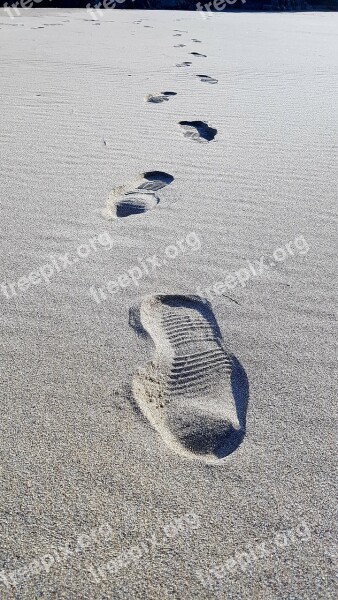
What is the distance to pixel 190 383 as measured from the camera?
1.53 meters

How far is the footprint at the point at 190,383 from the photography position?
53.5 inches

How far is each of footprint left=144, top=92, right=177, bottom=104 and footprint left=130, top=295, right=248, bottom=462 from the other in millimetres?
3067

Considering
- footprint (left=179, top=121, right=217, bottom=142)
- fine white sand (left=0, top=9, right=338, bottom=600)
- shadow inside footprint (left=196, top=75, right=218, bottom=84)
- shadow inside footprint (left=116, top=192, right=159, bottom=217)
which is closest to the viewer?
fine white sand (left=0, top=9, right=338, bottom=600)

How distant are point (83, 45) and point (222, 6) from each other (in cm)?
981

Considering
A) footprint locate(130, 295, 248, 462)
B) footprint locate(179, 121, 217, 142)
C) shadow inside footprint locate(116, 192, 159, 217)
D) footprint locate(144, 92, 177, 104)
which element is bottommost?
footprint locate(130, 295, 248, 462)

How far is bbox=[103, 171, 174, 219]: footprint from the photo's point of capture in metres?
2.54

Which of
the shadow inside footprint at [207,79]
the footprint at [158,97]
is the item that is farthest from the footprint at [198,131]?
the shadow inside footprint at [207,79]

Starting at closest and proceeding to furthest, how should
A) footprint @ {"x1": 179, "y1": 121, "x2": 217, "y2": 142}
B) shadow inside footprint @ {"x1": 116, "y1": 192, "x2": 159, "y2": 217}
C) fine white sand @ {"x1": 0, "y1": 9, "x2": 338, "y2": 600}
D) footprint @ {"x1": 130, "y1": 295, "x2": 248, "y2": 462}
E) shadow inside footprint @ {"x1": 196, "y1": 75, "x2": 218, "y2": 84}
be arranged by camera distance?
fine white sand @ {"x1": 0, "y1": 9, "x2": 338, "y2": 600} < footprint @ {"x1": 130, "y1": 295, "x2": 248, "y2": 462} < shadow inside footprint @ {"x1": 116, "y1": 192, "x2": 159, "y2": 217} < footprint @ {"x1": 179, "y1": 121, "x2": 217, "y2": 142} < shadow inside footprint @ {"x1": 196, "y1": 75, "x2": 218, "y2": 84}

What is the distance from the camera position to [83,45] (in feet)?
24.9

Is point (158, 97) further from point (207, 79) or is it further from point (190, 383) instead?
point (190, 383)

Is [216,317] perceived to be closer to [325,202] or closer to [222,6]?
[325,202]

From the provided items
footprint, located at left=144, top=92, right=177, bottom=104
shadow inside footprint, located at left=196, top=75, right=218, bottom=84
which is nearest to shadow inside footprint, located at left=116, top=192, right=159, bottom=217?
footprint, located at left=144, top=92, right=177, bottom=104

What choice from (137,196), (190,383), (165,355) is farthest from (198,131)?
(190,383)

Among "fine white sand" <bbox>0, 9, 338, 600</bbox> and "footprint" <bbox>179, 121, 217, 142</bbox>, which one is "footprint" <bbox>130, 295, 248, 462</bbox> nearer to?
"fine white sand" <bbox>0, 9, 338, 600</bbox>
